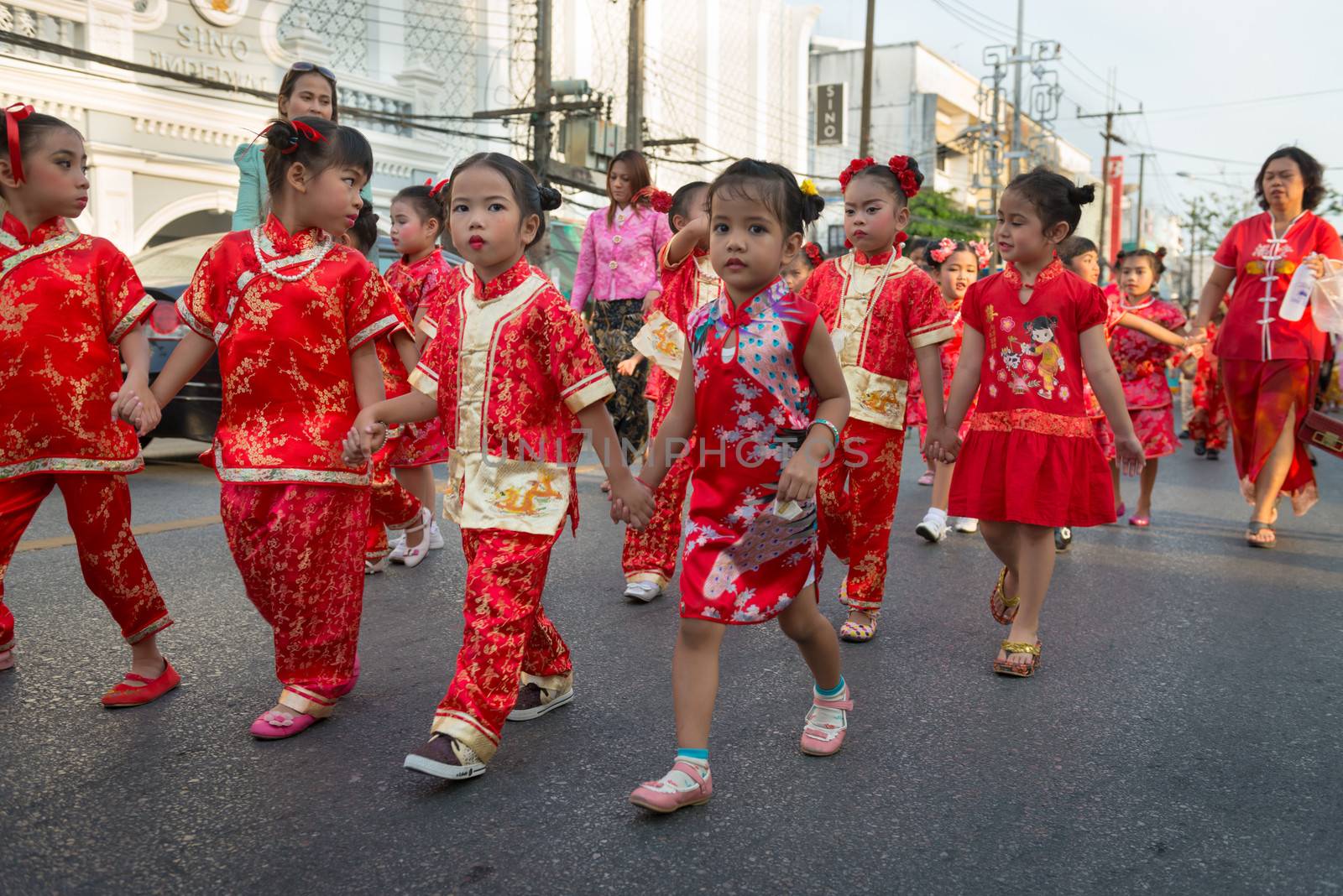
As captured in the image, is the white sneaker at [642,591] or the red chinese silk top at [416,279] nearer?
the white sneaker at [642,591]

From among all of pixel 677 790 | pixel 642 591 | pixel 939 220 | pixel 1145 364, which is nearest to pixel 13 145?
pixel 677 790

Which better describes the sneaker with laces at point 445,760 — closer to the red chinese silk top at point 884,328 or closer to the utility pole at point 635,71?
the red chinese silk top at point 884,328

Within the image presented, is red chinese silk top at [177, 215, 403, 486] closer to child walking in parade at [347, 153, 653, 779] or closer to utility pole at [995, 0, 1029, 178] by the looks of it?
child walking in parade at [347, 153, 653, 779]

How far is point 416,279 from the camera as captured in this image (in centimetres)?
555

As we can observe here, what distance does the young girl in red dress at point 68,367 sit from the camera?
3.48 meters

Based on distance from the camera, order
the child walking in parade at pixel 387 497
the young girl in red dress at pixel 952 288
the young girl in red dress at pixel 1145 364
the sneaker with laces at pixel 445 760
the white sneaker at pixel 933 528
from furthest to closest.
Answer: the young girl in red dress at pixel 1145 364, the young girl in red dress at pixel 952 288, the white sneaker at pixel 933 528, the child walking in parade at pixel 387 497, the sneaker with laces at pixel 445 760

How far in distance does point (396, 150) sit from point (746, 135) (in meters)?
16.3

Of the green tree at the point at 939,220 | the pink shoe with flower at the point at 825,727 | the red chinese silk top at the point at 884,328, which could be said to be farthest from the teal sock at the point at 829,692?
the green tree at the point at 939,220

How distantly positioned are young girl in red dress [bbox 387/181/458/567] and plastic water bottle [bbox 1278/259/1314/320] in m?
4.38

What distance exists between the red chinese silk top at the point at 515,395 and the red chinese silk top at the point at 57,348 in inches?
43.1

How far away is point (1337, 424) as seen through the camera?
4.93 meters

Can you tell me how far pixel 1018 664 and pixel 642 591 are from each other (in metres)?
1.59

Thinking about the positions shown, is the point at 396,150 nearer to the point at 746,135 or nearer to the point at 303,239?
the point at 746,135

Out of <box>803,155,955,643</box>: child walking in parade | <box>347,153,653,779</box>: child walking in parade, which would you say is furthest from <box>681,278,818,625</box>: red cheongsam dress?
<box>803,155,955,643</box>: child walking in parade
